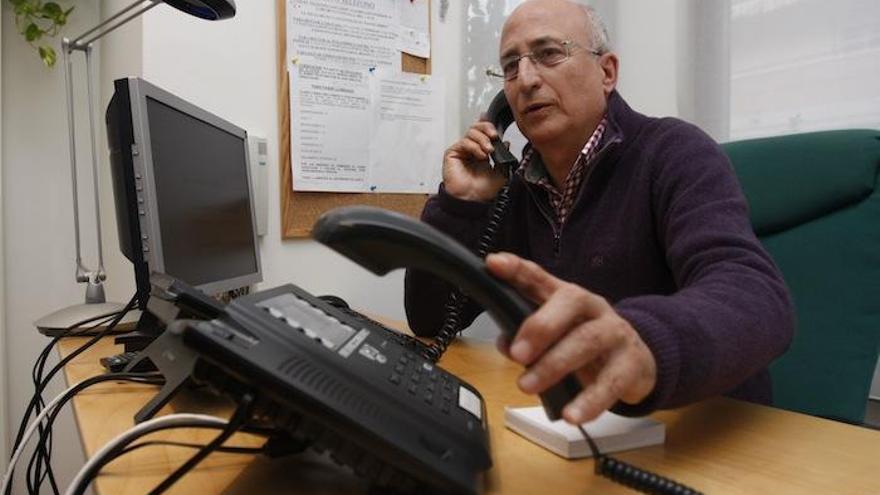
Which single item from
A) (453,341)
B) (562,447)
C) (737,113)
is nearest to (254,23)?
(453,341)

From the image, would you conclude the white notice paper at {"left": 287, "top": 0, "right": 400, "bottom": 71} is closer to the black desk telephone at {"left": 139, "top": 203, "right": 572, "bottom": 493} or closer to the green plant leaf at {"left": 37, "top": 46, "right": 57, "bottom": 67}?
the green plant leaf at {"left": 37, "top": 46, "right": 57, "bottom": 67}

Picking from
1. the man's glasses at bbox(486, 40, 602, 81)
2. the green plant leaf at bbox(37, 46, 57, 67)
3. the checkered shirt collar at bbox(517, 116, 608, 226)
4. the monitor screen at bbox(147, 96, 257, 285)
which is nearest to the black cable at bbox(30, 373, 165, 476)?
the monitor screen at bbox(147, 96, 257, 285)

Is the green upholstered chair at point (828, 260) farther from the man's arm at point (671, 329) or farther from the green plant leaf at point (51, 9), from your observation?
the green plant leaf at point (51, 9)

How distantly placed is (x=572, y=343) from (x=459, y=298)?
718 mm

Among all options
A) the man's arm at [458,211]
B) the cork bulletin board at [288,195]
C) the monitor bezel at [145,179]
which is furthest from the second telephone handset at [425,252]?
the cork bulletin board at [288,195]

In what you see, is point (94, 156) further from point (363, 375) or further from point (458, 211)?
point (363, 375)

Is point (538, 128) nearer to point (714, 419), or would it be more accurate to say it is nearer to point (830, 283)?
point (830, 283)

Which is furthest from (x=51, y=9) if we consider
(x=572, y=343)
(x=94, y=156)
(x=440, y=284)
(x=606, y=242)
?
(x=572, y=343)

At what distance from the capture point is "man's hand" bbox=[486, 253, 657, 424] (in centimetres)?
36

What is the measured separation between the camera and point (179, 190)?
33.2 inches

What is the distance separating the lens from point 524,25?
113 cm

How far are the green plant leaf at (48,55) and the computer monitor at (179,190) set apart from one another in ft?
2.28

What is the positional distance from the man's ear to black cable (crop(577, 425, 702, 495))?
35.6 inches

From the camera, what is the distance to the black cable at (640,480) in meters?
0.37
